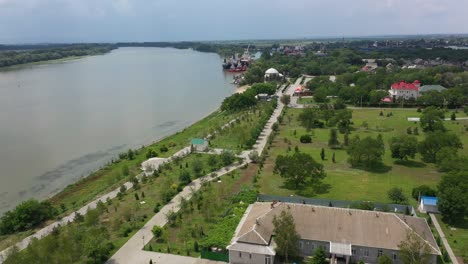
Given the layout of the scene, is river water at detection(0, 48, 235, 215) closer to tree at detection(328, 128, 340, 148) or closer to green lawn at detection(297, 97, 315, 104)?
green lawn at detection(297, 97, 315, 104)

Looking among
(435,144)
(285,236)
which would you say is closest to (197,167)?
(285,236)

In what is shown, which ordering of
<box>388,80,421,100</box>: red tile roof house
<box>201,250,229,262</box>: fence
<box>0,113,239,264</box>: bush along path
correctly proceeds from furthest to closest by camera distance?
<box>388,80,421,100</box>: red tile roof house → <box>0,113,239,264</box>: bush along path → <box>201,250,229,262</box>: fence

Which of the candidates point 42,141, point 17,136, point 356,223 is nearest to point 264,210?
point 356,223

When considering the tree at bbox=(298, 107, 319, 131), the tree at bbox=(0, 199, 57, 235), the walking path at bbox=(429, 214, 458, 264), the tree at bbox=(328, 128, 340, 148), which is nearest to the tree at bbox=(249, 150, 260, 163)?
the tree at bbox=(328, 128, 340, 148)

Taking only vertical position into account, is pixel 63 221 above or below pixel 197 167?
below

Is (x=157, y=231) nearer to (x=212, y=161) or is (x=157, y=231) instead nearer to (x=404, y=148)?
(x=212, y=161)

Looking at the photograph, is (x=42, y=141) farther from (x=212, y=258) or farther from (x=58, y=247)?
(x=212, y=258)
